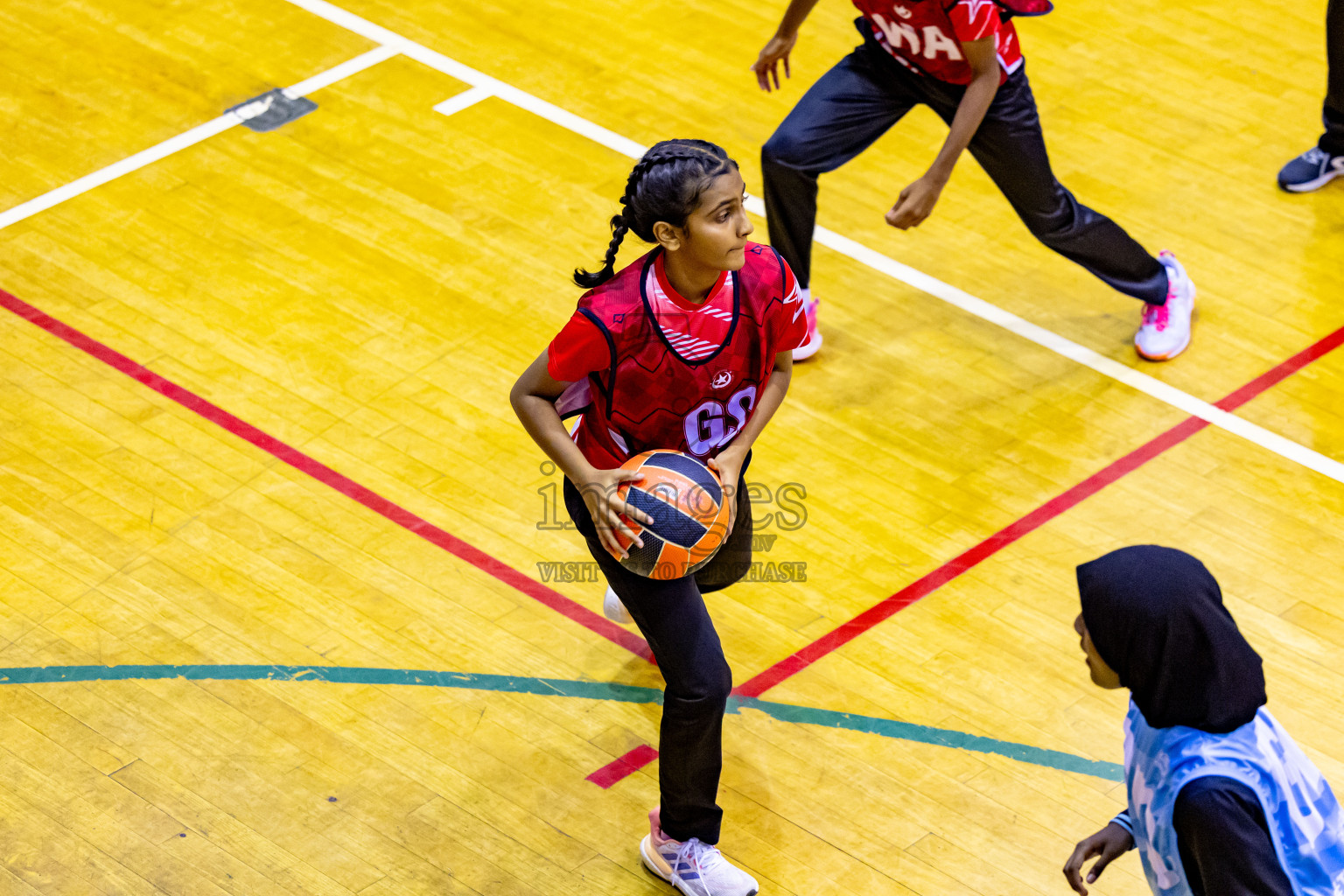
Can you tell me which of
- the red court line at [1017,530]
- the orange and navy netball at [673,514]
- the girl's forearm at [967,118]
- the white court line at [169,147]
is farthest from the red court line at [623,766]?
the white court line at [169,147]

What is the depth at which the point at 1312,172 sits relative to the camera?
771 centimetres

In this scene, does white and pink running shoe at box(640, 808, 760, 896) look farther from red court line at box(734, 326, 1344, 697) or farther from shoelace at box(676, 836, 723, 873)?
red court line at box(734, 326, 1344, 697)

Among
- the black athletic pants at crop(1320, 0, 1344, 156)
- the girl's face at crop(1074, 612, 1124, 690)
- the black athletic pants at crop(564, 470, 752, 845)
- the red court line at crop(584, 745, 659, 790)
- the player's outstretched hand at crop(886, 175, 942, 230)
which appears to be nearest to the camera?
the girl's face at crop(1074, 612, 1124, 690)

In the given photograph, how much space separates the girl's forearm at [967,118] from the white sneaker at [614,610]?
6.32 ft

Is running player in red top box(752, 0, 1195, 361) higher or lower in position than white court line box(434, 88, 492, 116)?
higher

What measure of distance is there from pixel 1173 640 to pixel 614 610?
276cm

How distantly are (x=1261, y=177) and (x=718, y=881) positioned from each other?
195 inches

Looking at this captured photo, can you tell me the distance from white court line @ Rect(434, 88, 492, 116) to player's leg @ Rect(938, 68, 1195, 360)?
300 centimetres

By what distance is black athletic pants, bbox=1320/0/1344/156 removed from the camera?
24.7 feet

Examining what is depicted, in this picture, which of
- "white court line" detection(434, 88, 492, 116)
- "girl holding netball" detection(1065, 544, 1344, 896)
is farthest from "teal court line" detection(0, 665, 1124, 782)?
"white court line" detection(434, 88, 492, 116)

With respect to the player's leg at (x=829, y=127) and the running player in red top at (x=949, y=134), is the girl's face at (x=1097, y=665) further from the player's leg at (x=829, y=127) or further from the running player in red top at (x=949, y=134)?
the player's leg at (x=829, y=127)

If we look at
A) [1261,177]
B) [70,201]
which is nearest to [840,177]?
[1261,177]

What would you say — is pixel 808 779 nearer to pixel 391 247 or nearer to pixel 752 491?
pixel 752 491

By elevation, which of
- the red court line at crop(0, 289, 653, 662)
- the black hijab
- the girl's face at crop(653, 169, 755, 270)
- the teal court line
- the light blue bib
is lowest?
the teal court line
